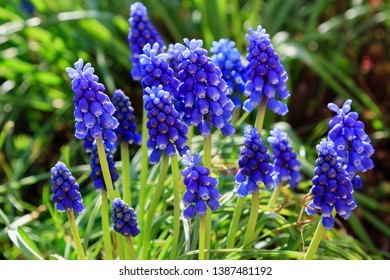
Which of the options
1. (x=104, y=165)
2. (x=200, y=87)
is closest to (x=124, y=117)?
(x=104, y=165)

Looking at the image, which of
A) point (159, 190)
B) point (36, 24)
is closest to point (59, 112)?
point (36, 24)

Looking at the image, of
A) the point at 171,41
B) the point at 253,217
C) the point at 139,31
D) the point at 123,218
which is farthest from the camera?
the point at 171,41

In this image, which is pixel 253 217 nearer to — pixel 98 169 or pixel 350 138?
Answer: pixel 350 138

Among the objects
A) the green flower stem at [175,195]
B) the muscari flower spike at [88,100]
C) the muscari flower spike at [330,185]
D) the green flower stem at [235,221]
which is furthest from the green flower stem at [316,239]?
the muscari flower spike at [88,100]

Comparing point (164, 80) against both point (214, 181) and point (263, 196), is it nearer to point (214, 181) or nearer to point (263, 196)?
point (214, 181)

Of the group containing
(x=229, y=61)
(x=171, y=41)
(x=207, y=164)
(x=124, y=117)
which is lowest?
(x=207, y=164)

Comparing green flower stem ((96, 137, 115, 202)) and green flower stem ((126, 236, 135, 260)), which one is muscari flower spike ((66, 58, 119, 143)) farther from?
green flower stem ((126, 236, 135, 260))

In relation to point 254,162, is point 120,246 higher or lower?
lower
